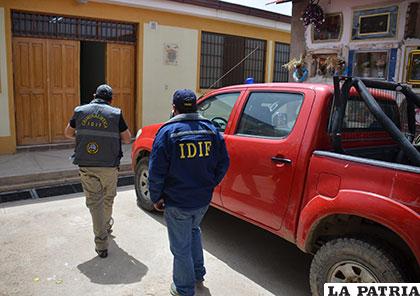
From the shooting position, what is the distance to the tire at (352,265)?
2438 mm


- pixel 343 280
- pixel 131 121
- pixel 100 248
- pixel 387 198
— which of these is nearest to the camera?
pixel 387 198

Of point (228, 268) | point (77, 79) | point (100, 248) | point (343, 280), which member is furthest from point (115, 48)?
point (343, 280)

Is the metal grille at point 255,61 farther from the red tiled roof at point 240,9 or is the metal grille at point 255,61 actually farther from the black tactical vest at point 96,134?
the black tactical vest at point 96,134

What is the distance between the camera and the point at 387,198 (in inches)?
95.5

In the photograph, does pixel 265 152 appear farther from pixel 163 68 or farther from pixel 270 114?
pixel 163 68

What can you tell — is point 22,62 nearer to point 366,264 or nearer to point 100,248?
point 100,248

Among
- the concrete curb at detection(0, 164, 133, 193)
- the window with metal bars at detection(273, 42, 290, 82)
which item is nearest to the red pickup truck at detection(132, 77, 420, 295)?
the concrete curb at detection(0, 164, 133, 193)

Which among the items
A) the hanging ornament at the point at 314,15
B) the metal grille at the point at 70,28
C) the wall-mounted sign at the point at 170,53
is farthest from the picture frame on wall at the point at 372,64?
the metal grille at the point at 70,28

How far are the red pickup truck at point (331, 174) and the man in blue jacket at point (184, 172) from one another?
1.97ft

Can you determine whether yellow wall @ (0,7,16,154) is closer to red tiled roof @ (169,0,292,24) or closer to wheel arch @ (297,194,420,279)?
red tiled roof @ (169,0,292,24)

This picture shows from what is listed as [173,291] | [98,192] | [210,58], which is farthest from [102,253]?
[210,58]

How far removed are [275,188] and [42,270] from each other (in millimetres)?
2225

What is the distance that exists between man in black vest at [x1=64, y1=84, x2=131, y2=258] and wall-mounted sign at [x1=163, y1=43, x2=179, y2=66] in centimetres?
583

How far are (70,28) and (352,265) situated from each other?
7.47 meters
